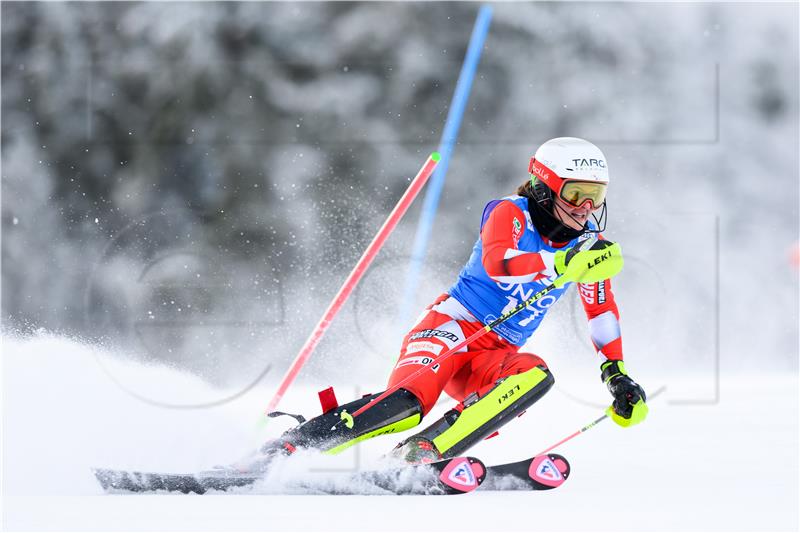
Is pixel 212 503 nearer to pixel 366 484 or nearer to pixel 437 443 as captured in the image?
pixel 366 484

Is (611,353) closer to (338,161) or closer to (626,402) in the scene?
(626,402)

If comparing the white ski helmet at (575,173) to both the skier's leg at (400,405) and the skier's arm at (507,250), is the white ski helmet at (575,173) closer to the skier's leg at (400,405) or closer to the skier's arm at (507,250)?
the skier's arm at (507,250)

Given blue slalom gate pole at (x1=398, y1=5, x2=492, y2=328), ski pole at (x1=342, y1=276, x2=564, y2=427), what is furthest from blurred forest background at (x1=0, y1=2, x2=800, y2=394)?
ski pole at (x1=342, y1=276, x2=564, y2=427)

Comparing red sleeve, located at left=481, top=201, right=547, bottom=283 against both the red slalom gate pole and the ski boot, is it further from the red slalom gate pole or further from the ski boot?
the red slalom gate pole

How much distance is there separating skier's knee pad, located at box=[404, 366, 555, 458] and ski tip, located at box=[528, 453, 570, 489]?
23cm

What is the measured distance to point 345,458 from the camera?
383 cm

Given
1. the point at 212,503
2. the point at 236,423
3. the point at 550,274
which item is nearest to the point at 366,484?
the point at 212,503

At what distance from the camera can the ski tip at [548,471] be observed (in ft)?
11.6

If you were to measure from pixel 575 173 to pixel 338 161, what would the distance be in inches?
138

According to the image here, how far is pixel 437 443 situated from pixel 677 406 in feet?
12.0

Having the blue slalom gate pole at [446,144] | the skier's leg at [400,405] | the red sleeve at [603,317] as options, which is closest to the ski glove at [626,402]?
the red sleeve at [603,317]

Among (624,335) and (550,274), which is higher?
(624,335)

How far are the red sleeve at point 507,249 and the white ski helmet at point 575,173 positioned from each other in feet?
0.61

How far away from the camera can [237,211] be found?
22.3 feet
